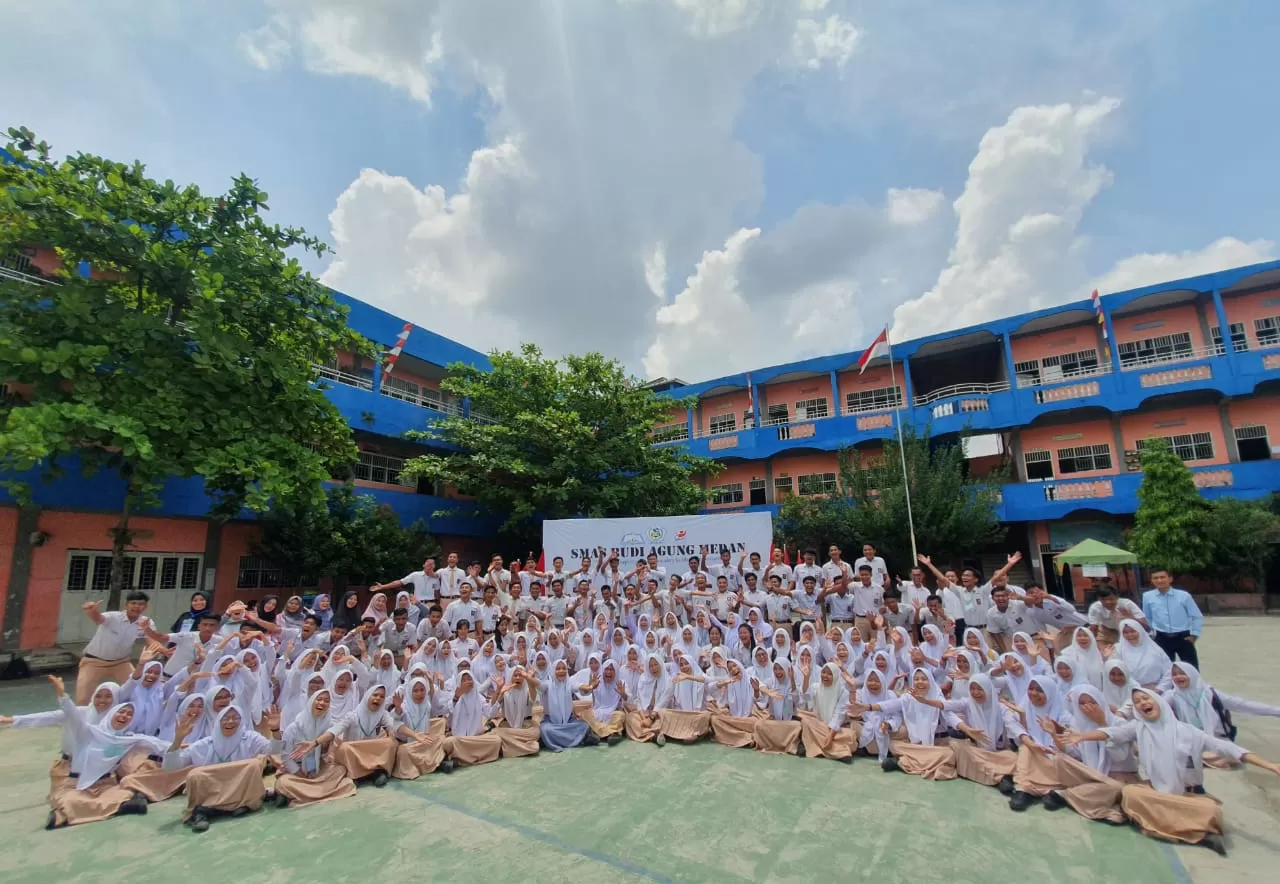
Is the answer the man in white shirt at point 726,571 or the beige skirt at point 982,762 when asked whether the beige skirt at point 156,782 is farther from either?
the man in white shirt at point 726,571

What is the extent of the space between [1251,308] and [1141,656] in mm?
19696

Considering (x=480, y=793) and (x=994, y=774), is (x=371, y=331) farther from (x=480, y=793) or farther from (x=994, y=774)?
(x=994, y=774)

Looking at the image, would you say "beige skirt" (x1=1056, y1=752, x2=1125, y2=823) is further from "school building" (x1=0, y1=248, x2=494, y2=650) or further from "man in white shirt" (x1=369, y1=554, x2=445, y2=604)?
"school building" (x1=0, y1=248, x2=494, y2=650)

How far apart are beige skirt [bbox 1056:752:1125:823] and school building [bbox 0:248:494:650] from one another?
514 inches

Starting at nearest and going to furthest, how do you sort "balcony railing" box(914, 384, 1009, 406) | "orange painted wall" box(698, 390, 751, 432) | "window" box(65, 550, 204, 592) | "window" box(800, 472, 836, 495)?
"window" box(65, 550, 204, 592) < "balcony railing" box(914, 384, 1009, 406) < "window" box(800, 472, 836, 495) < "orange painted wall" box(698, 390, 751, 432)

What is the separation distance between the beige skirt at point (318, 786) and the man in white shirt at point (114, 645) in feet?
7.93

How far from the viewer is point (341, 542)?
14734 mm

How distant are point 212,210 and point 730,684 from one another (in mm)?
10923

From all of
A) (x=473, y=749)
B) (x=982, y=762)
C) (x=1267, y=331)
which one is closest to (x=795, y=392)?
(x=1267, y=331)

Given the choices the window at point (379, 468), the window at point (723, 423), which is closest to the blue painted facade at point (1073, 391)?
the window at point (723, 423)

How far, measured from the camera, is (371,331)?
59.8ft

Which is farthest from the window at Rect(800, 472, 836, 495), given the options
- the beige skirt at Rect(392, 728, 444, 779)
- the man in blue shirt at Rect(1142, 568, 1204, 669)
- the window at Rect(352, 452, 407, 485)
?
the beige skirt at Rect(392, 728, 444, 779)

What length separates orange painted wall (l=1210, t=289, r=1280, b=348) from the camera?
18.4 meters

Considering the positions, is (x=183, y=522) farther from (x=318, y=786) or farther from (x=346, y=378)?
(x=318, y=786)
